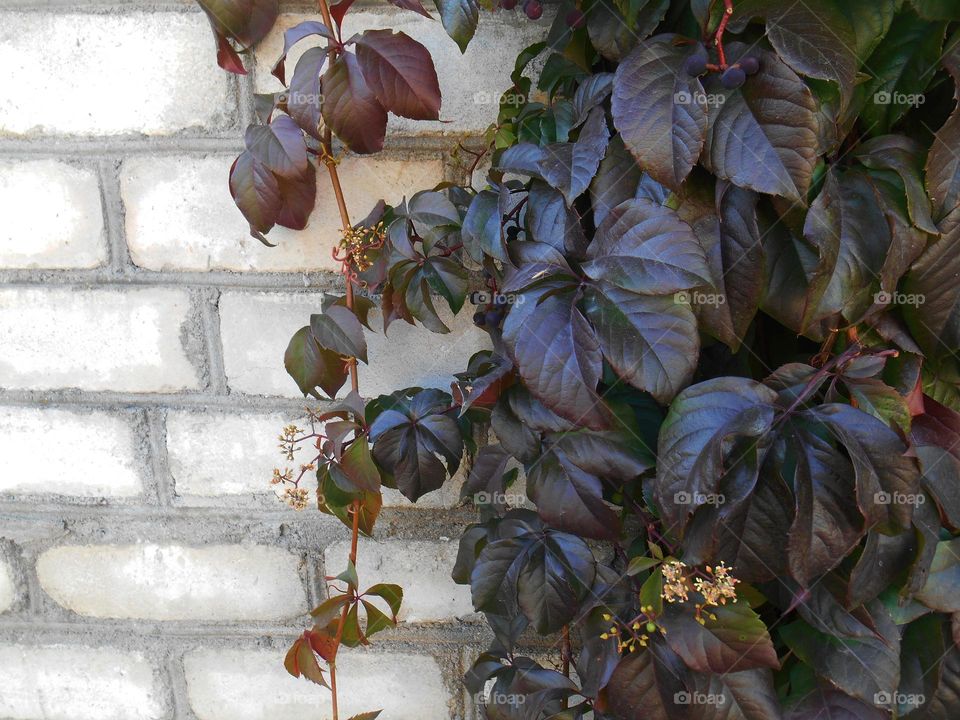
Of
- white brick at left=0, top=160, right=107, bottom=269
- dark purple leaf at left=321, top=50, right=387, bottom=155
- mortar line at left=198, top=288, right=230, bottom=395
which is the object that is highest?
dark purple leaf at left=321, top=50, right=387, bottom=155

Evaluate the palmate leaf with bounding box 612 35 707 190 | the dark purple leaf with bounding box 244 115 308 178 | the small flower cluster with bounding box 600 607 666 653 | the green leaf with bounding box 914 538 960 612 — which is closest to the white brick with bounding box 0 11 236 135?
the dark purple leaf with bounding box 244 115 308 178

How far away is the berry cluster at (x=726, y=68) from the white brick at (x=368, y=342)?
1.40 ft

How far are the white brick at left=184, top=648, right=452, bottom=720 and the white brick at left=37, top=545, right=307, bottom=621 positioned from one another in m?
0.08

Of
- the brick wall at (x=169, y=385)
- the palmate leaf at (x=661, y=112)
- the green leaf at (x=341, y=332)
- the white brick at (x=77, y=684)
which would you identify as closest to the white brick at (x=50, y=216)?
the brick wall at (x=169, y=385)

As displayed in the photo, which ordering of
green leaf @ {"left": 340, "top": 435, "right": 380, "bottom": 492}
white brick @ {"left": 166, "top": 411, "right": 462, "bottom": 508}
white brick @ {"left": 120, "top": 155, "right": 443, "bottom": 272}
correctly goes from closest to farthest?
green leaf @ {"left": 340, "top": 435, "right": 380, "bottom": 492} < white brick @ {"left": 120, "top": 155, "right": 443, "bottom": 272} < white brick @ {"left": 166, "top": 411, "right": 462, "bottom": 508}

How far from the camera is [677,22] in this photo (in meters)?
0.73

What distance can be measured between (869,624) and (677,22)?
1.92 ft

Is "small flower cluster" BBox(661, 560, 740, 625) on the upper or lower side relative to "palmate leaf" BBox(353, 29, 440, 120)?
lower

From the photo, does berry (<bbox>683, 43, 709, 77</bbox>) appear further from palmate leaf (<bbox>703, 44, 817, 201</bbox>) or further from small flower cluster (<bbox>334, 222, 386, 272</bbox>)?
small flower cluster (<bbox>334, 222, 386, 272</bbox>)

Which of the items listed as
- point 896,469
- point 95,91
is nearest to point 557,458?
point 896,469

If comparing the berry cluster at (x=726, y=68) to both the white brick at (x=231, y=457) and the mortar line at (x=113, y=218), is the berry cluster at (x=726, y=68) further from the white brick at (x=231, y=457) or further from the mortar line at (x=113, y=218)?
the mortar line at (x=113, y=218)

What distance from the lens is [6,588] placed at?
115 centimetres

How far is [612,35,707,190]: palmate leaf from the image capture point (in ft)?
2.09

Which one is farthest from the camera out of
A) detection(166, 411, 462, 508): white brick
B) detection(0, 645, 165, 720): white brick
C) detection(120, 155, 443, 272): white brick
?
detection(0, 645, 165, 720): white brick
